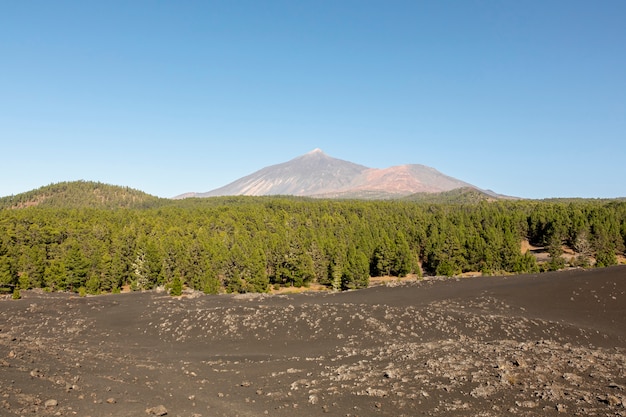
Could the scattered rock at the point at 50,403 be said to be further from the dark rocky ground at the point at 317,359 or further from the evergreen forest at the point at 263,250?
the evergreen forest at the point at 263,250

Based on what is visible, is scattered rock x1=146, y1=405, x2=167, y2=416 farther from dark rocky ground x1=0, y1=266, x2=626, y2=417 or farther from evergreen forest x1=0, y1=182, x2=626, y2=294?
evergreen forest x1=0, y1=182, x2=626, y2=294

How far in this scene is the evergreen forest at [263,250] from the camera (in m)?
67.7

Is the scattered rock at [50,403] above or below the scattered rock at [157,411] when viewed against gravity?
above

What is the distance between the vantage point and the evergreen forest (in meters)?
67.7

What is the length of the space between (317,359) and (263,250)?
58.4 metres

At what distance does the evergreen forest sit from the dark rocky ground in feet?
75.9

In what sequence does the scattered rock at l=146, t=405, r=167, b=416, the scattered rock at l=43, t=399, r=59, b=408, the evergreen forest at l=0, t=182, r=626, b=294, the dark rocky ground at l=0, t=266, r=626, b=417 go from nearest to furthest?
the scattered rock at l=43, t=399, r=59, b=408 → the scattered rock at l=146, t=405, r=167, b=416 → the dark rocky ground at l=0, t=266, r=626, b=417 → the evergreen forest at l=0, t=182, r=626, b=294

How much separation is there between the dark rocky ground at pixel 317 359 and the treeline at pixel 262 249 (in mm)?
23126

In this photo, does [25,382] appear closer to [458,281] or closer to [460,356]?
[460,356]

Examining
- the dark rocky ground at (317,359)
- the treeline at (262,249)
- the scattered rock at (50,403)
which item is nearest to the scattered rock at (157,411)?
the dark rocky ground at (317,359)

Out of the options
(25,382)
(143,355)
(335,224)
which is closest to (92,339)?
(143,355)

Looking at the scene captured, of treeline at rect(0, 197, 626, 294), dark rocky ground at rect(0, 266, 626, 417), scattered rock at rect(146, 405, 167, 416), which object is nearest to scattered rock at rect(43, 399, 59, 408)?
dark rocky ground at rect(0, 266, 626, 417)

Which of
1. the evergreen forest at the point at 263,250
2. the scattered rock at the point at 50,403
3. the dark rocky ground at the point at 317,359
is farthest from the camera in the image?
the evergreen forest at the point at 263,250

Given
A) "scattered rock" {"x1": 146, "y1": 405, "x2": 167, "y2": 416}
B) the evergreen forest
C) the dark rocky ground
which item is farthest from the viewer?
the evergreen forest
